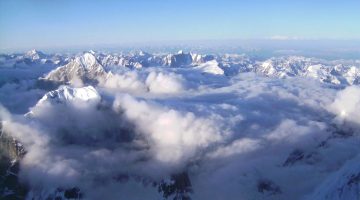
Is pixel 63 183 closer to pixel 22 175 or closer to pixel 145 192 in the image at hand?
pixel 22 175

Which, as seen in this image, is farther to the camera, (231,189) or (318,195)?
(231,189)

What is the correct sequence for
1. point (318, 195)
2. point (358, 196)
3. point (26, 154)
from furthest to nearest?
point (26, 154)
point (318, 195)
point (358, 196)

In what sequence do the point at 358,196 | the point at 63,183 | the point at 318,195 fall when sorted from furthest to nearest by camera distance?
the point at 63,183, the point at 318,195, the point at 358,196

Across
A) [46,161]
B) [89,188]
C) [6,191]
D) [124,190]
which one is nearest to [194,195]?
[124,190]

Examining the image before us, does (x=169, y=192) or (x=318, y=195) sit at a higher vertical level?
(x=318, y=195)

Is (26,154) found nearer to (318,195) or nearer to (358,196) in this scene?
(318,195)

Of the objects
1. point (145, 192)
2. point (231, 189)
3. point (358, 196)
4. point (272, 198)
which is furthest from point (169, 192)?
point (358, 196)

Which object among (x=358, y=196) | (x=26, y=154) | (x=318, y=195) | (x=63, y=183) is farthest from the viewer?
(x=26, y=154)

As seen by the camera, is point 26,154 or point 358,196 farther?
point 26,154

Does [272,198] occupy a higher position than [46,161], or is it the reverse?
[46,161]
